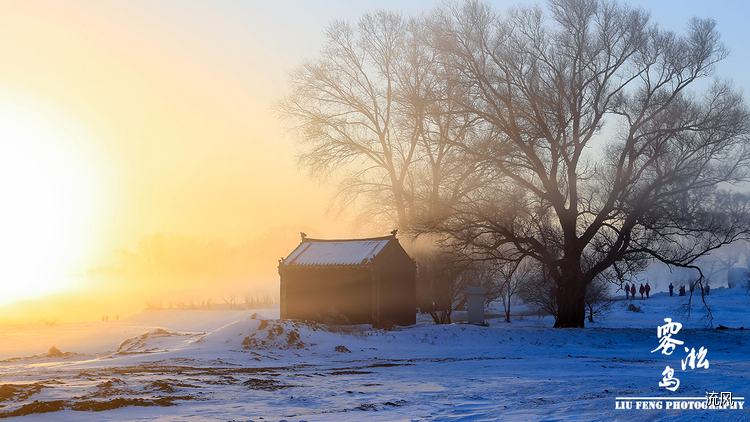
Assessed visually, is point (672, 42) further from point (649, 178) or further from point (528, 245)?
point (528, 245)

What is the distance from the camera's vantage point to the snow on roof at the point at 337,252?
28234mm

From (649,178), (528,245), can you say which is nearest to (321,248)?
(528,245)

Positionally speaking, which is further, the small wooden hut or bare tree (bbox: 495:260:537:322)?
bare tree (bbox: 495:260:537:322)

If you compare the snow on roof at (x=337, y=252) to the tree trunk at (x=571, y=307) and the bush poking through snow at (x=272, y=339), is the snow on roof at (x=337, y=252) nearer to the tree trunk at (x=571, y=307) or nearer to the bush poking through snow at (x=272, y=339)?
the tree trunk at (x=571, y=307)

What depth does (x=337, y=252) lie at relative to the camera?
2945cm

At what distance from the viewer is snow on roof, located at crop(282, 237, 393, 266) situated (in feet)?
92.6

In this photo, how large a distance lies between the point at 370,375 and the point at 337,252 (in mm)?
16865

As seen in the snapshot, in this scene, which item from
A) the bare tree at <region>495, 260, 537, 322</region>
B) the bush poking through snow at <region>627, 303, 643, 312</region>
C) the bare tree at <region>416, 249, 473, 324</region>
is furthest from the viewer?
the bush poking through snow at <region>627, 303, 643, 312</region>

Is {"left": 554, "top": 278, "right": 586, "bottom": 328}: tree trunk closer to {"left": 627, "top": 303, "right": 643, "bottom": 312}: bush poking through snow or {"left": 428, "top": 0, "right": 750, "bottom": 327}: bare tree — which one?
{"left": 428, "top": 0, "right": 750, "bottom": 327}: bare tree

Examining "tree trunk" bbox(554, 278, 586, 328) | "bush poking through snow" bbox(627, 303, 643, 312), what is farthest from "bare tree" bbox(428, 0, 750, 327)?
"bush poking through snow" bbox(627, 303, 643, 312)

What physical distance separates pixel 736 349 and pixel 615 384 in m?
11.9

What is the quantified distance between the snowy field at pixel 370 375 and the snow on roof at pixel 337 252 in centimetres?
663

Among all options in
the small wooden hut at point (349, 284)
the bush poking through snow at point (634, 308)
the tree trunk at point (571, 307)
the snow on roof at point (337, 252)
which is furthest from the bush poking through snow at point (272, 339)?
the bush poking through snow at point (634, 308)

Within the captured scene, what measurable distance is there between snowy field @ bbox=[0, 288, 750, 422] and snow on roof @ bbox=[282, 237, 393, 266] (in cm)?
663
